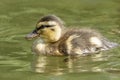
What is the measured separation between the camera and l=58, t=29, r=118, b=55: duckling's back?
19.4 ft

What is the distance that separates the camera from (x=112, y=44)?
238 inches

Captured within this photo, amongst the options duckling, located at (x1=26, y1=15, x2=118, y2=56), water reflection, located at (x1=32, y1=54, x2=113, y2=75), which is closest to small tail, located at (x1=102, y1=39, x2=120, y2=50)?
duckling, located at (x1=26, y1=15, x2=118, y2=56)

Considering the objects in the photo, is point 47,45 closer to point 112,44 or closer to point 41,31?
point 41,31

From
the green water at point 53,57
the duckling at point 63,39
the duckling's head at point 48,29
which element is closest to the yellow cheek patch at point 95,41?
the duckling at point 63,39

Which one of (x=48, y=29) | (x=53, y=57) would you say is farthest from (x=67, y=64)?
(x=48, y=29)

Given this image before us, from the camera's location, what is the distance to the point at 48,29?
6.05 m

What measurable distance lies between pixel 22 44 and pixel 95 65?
42.7 inches

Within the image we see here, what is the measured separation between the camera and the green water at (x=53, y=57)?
5.23 m

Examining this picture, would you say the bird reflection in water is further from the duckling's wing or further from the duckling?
the duckling's wing

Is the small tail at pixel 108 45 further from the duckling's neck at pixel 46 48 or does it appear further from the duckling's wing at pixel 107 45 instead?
the duckling's neck at pixel 46 48

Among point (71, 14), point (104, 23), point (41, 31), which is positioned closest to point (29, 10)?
point (71, 14)

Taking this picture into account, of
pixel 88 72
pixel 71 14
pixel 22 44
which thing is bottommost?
pixel 88 72

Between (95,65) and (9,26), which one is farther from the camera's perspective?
(9,26)

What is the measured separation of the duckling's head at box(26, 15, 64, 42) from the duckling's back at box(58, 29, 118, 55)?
0.31 feet
